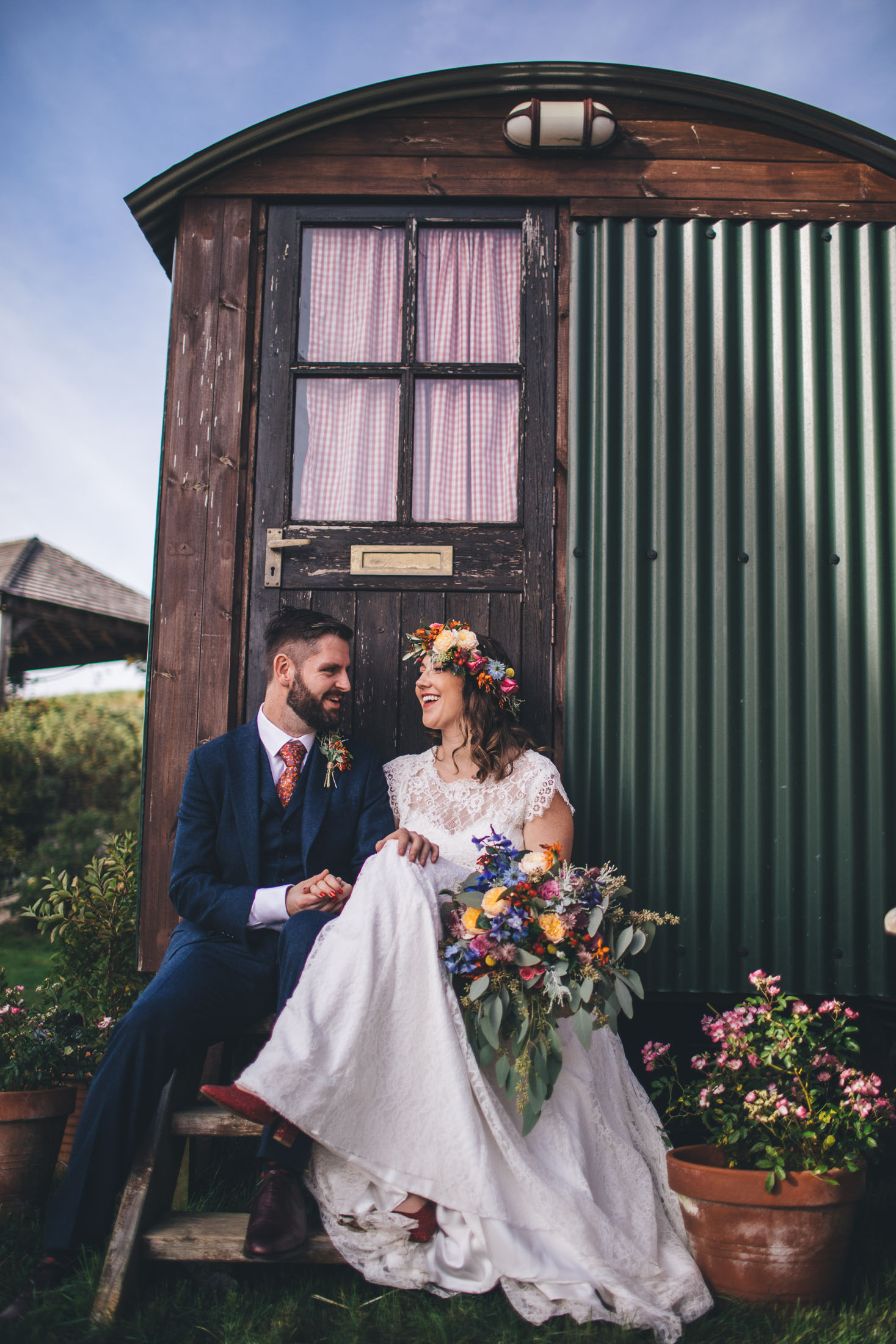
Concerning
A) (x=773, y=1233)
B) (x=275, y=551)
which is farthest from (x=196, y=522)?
(x=773, y=1233)

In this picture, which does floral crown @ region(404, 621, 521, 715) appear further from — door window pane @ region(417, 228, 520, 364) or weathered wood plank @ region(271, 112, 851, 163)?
weathered wood plank @ region(271, 112, 851, 163)

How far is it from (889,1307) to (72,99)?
7253 mm

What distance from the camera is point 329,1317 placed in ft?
6.89

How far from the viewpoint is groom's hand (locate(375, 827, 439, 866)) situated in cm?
254

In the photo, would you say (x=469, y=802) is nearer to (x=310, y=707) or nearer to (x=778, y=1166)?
(x=310, y=707)

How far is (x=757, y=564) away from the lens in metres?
3.40

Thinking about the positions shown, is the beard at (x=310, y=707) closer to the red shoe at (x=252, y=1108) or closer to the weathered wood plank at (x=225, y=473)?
the weathered wood plank at (x=225, y=473)

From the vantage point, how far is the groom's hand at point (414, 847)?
8.35ft

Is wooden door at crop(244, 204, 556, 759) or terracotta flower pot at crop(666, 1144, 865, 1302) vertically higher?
wooden door at crop(244, 204, 556, 759)

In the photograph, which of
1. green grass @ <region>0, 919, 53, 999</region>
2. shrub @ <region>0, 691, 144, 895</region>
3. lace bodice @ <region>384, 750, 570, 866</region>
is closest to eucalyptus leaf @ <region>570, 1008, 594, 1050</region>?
lace bodice @ <region>384, 750, 570, 866</region>

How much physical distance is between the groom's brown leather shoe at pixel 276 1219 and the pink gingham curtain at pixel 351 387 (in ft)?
7.66

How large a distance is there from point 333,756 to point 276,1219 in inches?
55.1

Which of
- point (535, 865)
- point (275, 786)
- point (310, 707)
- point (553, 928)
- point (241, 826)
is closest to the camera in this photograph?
point (553, 928)

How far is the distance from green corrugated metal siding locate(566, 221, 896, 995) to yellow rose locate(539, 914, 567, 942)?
997mm
